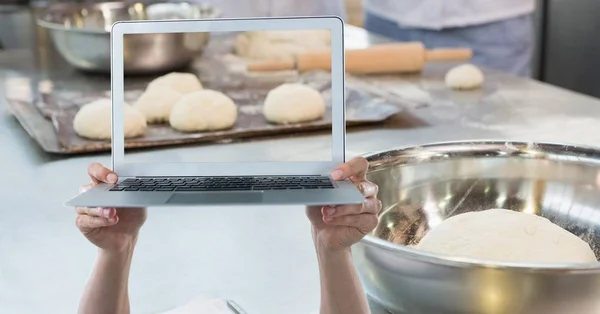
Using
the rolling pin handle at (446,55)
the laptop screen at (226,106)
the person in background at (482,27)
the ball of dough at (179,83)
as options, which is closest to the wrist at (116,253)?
the laptop screen at (226,106)

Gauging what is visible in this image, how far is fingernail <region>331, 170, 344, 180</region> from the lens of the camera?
56cm

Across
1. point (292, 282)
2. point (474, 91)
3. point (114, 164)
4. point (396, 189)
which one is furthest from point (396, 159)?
point (474, 91)

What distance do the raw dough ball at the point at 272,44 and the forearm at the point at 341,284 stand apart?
106 cm

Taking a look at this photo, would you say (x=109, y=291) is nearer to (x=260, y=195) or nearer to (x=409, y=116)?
(x=260, y=195)

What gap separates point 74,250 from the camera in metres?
0.83

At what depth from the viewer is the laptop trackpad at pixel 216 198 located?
1.55 ft

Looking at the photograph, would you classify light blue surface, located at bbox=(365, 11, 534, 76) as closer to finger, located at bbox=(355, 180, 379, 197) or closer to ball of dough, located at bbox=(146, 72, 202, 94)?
ball of dough, located at bbox=(146, 72, 202, 94)

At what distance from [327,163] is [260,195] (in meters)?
0.11

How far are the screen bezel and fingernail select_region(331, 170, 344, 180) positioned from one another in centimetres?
2

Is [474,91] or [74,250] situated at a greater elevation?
[474,91]

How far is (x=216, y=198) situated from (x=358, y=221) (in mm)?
115

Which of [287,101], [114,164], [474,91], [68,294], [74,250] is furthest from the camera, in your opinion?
[474,91]

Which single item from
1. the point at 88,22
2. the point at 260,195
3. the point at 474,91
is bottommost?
the point at 260,195

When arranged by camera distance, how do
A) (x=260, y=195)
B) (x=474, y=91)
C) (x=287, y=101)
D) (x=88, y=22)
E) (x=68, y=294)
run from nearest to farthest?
(x=260, y=195), (x=68, y=294), (x=287, y=101), (x=474, y=91), (x=88, y=22)
